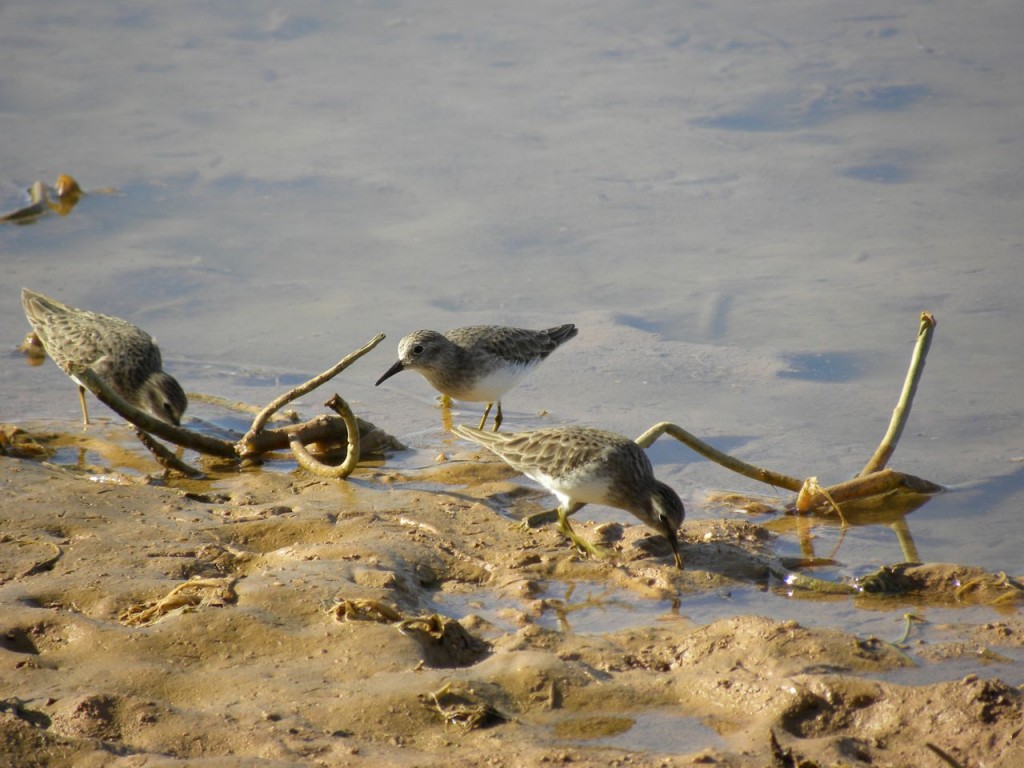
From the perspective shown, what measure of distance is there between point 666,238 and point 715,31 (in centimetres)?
650

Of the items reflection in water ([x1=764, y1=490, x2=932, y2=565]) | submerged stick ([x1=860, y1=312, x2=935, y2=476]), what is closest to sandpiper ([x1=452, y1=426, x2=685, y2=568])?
reflection in water ([x1=764, y1=490, x2=932, y2=565])

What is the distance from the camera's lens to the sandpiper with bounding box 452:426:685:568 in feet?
21.0

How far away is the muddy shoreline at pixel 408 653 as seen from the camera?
4.30 m

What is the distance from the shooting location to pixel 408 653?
16.3 ft

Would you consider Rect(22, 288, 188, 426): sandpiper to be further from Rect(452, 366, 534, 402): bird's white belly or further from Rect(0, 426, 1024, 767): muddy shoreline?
Rect(452, 366, 534, 402): bird's white belly

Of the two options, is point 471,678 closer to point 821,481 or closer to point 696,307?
point 821,481

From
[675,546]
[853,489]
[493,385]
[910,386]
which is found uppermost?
[910,386]

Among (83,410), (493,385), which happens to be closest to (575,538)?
(493,385)

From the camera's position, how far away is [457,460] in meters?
8.21

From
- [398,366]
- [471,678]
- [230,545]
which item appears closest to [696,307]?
[398,366]

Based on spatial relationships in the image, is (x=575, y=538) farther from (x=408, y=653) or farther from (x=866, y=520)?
(x=866, y=520)

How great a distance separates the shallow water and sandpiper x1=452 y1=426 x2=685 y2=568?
55 centimetres

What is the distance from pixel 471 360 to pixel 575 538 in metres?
2.62

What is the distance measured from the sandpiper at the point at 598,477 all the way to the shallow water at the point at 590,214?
55cm
